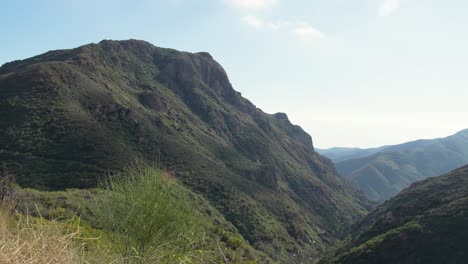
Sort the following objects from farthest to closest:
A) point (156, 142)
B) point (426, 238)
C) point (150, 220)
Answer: point (156, 142), point (426, 238), point (150, 220)

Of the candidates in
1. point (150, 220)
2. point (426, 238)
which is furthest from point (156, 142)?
point (150, 220)

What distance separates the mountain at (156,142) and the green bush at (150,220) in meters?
31.8

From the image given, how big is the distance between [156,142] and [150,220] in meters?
73.3

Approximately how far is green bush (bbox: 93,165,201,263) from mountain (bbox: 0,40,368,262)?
104 feet

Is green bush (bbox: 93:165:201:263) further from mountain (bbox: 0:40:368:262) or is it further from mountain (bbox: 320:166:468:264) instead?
mountain (bbox: 320:166:468:264)

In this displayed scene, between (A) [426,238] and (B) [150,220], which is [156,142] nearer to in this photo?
(A) [426,238]

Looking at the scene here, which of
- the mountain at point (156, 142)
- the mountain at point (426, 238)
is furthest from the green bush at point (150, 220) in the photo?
the mountain at point (426, 238)

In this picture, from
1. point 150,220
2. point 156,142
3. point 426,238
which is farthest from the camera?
point 156,142

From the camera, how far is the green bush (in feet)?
26.5

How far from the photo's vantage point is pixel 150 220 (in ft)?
26.5

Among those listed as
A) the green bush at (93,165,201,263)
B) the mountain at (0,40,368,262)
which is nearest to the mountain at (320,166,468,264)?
the mountain at (0,40,368,262)

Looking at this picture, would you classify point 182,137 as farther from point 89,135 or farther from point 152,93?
point 89,135

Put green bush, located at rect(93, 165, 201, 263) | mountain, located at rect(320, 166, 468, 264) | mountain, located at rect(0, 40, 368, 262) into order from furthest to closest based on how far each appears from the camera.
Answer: mountain, located at rect(0, 40, 368, 262) < mountain, located at rect(320, 166, 468, 264) < green bush, located at rect(93, 165, 201, 263)

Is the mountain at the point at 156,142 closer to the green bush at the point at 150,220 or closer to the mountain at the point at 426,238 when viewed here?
the mountain at the point at 426,238
